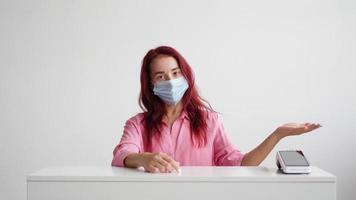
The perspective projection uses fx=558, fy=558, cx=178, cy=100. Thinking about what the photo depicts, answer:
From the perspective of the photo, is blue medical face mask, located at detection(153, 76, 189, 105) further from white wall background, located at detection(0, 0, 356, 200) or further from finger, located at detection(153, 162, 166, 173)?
white wall background, located at detection(0, 0, 356, 200)

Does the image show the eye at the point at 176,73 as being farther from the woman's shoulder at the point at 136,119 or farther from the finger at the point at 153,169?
the finger at the point at 153,169

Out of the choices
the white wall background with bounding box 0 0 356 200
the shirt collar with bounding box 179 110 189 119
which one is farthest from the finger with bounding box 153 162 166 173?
the white wall background with bounding box 0 0 356 200

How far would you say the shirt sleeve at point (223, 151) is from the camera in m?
2.30

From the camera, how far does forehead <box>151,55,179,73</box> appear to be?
7.43ft

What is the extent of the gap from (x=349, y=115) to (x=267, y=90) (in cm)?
66

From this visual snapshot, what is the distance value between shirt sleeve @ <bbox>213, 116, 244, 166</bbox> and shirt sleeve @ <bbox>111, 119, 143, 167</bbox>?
1.08 ft

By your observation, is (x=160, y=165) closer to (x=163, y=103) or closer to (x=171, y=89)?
(x=171, y=89)

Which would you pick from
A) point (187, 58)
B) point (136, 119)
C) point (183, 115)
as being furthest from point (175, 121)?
point (187, 58)

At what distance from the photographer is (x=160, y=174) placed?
5.22 ft

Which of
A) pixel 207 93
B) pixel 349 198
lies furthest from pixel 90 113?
pixel 349 198

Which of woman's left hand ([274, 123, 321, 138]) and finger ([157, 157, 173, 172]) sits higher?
woman's left hand ([274, 123, 321, 138])

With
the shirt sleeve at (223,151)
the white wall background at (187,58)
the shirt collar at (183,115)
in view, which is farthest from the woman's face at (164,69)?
the white wall background at (187,58)

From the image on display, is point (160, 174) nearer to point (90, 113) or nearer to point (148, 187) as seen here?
point (148, 187)

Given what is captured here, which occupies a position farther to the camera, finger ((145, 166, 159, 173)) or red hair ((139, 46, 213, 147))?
red hair ((139, 46, 213, 147))
